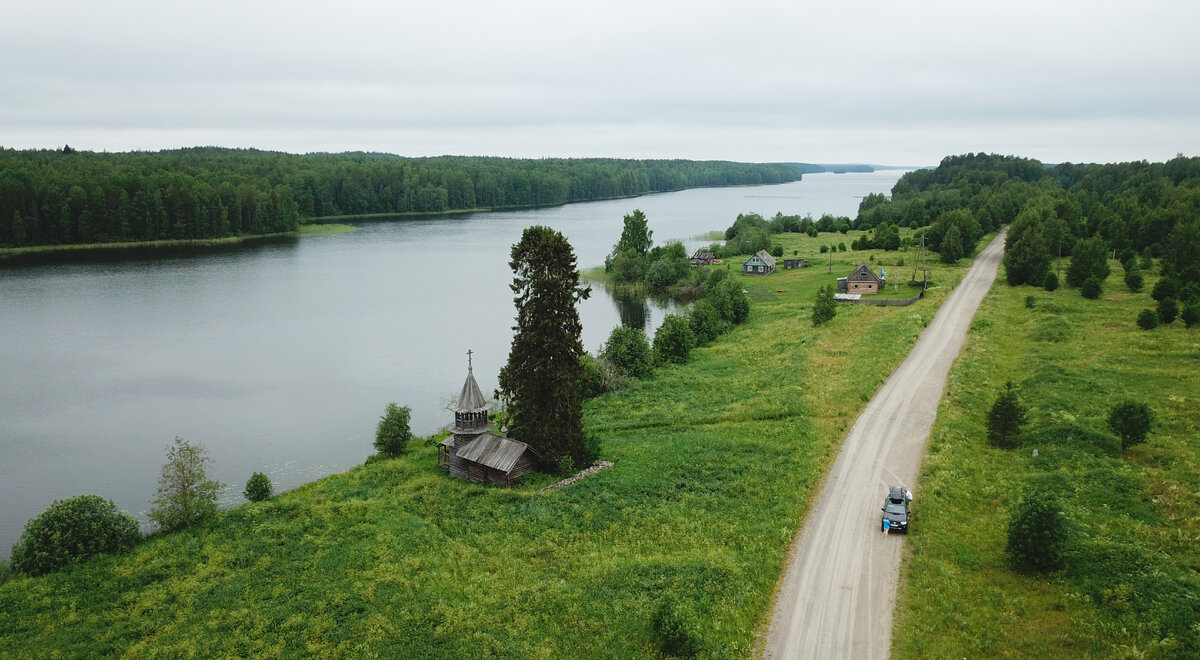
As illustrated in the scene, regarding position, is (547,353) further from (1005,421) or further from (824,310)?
(824,310)

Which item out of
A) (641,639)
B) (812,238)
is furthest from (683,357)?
(812,238)

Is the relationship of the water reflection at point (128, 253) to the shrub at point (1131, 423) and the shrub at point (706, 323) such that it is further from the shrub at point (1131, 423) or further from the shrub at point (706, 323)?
the shrub at point (1131, 423)

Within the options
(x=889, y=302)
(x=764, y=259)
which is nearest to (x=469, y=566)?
(x=889, y=302)

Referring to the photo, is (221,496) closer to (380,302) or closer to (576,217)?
(380,302)

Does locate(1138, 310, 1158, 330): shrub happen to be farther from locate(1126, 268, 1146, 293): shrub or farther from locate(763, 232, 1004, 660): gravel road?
locate(763, 232, 1004, 660): gravel road

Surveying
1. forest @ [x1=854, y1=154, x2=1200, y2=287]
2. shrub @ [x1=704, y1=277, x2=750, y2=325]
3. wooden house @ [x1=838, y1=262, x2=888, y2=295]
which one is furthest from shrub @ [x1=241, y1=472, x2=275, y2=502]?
forest @ [x1=854, y1=154, x2=1200, y2=287]
